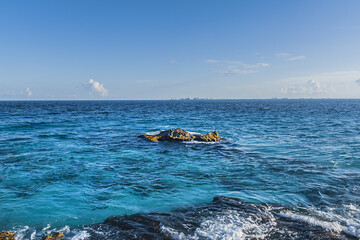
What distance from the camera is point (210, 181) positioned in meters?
12.3

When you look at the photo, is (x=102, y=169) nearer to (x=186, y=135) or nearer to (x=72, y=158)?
(x=72, y=158)

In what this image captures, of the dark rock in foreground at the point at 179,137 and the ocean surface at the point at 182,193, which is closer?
the ocean surface at the point at 182,193

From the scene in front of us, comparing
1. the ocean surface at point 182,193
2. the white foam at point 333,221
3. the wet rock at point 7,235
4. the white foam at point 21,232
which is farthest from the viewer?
the ocean surface at point 182,193

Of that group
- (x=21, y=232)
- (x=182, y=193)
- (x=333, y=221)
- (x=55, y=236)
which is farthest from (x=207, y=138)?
(x=21, y=232)

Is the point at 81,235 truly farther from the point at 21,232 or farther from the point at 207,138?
the point at 207,138

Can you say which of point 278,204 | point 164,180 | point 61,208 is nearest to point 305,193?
point 278,204

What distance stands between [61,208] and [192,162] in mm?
8603

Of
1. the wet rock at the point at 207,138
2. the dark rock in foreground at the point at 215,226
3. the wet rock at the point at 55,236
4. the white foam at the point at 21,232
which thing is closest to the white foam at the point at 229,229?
the dark rock in foreground at the point at 215,226

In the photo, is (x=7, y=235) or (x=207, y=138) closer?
(x=7, y=235)

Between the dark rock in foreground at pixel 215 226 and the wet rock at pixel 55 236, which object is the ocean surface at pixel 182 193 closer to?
the dark rock in foreground at pixel 215 226

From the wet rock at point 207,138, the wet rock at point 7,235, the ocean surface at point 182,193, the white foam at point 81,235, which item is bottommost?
the white foam at point 81,235

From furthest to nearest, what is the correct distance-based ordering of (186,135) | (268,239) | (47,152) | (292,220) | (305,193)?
(186,135)
(47,152)
(305,193)
(292,220)
(268,239)

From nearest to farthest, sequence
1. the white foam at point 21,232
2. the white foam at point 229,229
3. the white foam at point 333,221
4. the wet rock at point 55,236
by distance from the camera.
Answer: the wet rock at point 55,236 → the white foam at point 229,229 → the white foam at point 21,232 → the white foam at point 333,221

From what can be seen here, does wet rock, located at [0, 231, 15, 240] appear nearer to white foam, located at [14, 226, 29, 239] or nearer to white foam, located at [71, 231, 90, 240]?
white foam, located at [14, 226, 29, 239]
